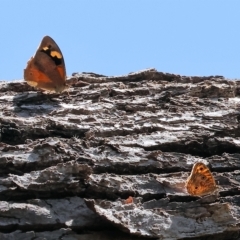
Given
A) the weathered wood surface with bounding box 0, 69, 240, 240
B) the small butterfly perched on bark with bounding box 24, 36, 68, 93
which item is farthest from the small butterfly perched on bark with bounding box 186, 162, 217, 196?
the small butterfly perched on bark with bounding box 24, 36, 68, 93

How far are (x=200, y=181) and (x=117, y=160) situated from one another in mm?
555

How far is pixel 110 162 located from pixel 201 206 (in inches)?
25.9

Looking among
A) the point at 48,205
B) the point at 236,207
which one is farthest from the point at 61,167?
the point at 236,207

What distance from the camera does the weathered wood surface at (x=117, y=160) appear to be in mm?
2928

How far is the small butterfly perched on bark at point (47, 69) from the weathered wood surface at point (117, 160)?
97 mm

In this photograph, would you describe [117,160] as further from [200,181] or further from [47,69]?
[47,69]

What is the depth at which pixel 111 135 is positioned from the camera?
3.70 meters

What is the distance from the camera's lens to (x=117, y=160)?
3365 millimetres

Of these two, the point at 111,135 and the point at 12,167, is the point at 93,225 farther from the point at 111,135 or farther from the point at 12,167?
the point at 111,135

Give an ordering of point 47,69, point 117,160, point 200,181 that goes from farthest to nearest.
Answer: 1. point 47,69
2. point 117,160
3. point 200,181

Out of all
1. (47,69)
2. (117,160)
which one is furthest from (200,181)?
(47,69)

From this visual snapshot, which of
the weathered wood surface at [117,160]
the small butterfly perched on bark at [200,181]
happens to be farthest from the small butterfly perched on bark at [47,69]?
the small butterfly perched on bark at [200,181]

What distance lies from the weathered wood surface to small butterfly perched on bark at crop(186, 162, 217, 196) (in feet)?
0.20

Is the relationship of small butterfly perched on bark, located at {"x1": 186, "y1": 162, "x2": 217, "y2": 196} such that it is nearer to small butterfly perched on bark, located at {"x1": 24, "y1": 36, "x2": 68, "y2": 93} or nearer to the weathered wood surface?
the weathered wood surface
